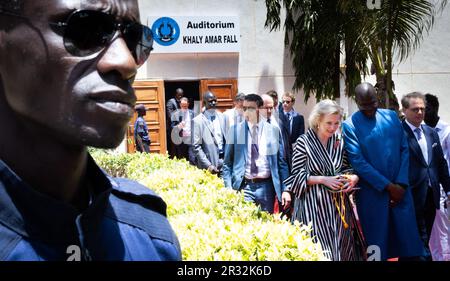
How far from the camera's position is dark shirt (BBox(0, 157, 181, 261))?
47.3 inches

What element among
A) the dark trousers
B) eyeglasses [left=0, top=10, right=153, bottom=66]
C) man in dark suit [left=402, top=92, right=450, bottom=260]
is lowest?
the dark trousers

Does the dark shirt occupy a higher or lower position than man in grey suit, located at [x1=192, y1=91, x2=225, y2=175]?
higher

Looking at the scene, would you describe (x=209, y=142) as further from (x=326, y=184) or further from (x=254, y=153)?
(x=326, y=184)

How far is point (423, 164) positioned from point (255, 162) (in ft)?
5.71

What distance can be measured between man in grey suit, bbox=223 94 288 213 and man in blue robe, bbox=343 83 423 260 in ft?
3.13

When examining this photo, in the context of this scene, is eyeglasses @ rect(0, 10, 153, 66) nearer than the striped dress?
Yes

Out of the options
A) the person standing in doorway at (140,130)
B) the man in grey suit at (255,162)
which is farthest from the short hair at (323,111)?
the person standing in doorway at (140,130)

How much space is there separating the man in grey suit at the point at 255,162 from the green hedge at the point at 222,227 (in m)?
0.95

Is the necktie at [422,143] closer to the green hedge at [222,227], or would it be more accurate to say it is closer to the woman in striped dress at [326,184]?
the woman in striped dress at [326,184]

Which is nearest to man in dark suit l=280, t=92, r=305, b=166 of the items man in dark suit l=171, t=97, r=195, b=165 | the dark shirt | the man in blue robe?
man in dark suit l=171, t=97, r=195, b=165

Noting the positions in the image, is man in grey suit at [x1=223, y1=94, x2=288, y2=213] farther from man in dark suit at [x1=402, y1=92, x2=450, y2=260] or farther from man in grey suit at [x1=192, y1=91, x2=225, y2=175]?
man in grey suit at [x1=192, y1=91, x2=225, y2=175]

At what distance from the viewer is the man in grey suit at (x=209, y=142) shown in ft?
27.2

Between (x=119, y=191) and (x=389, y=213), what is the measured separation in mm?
4450
